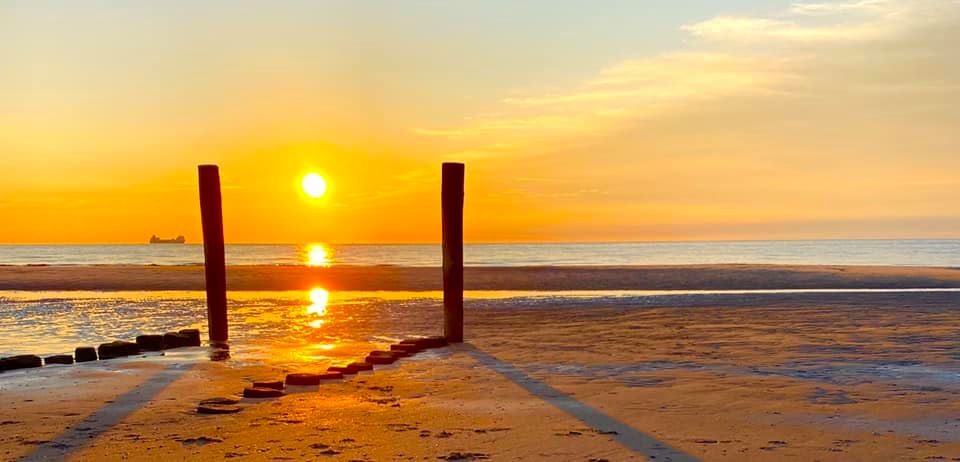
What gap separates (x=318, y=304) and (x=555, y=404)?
16315mm

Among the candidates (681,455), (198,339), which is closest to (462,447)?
(681,455)

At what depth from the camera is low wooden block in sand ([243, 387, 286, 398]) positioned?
30.5 feet

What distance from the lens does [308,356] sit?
13078 mm

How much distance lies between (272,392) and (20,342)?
8574 mm

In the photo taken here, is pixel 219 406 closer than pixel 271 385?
Yes

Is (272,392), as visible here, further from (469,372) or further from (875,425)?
(875,425)

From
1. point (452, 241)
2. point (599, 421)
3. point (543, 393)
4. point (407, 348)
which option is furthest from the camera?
point (452, 241)

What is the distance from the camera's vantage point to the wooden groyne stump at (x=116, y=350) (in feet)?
42.2

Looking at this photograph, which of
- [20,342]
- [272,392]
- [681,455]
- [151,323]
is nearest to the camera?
[681,455]

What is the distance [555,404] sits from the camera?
8.79 meters

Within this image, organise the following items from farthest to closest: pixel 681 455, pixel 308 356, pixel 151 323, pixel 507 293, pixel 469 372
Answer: pixel 507 293
pixel 151 323
pixel 308 356
pixel 469 372
pixel 681 455

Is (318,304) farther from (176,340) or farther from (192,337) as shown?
(176,340)

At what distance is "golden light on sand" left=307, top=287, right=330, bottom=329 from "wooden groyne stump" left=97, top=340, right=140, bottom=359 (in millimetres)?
4722

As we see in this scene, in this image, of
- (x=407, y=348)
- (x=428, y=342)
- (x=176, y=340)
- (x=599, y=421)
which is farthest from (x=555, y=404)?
(x=176, y=340)
